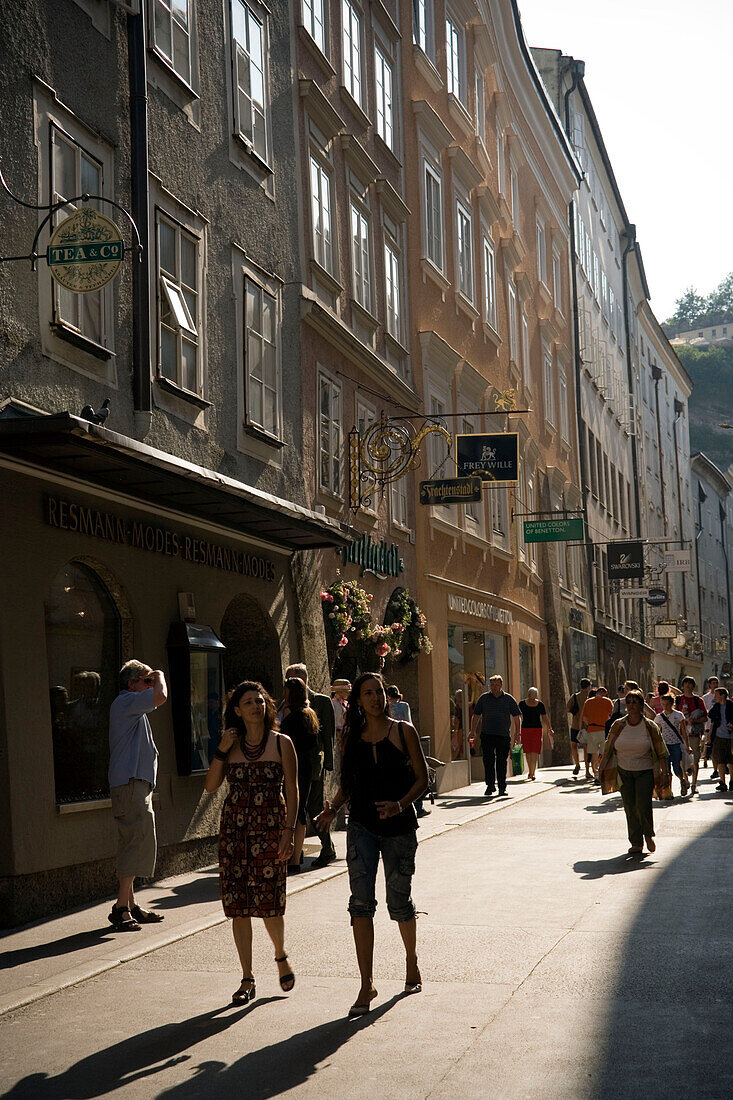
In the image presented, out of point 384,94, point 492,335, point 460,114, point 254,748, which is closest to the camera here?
point 254,748

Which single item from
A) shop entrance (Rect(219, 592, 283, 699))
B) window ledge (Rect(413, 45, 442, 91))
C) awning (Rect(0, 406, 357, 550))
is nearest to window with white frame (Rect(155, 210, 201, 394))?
awning (Rect(0, 406, 357, 550))

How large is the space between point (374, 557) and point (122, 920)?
11738 millimetres

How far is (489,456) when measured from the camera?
2302 cm

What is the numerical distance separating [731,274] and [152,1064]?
156404 millimetres

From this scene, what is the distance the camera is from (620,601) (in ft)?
174

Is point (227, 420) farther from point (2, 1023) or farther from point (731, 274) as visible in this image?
point (731, 274)

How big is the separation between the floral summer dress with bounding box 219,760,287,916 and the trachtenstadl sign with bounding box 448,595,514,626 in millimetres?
18588

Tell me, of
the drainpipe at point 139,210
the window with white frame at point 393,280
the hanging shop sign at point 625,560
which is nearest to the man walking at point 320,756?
the drainpipe at point 139,210

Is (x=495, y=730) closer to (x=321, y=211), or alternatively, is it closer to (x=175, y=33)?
(x=321, y=211)

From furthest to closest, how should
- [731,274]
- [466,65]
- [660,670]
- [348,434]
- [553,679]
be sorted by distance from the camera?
[731,274] → [660,670] → [553,679] → [466,65] → [348,434]

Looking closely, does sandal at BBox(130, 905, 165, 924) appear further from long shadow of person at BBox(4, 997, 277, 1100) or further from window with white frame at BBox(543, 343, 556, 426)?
window with white frame at BBox(543, 343, 556, 426)

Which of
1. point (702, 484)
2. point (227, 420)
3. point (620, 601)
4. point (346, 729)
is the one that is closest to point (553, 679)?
point (620, 601)

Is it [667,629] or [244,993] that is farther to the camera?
[667,629]

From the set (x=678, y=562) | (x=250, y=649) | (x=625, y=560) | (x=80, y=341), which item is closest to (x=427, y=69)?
(x=250, y=649)
